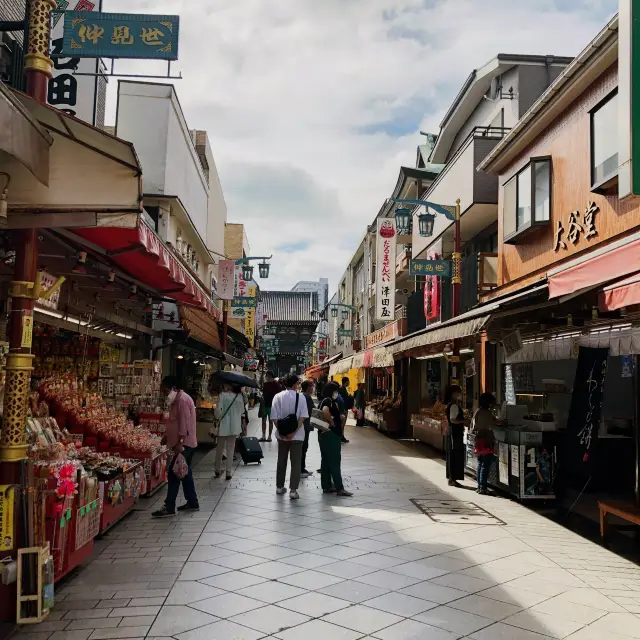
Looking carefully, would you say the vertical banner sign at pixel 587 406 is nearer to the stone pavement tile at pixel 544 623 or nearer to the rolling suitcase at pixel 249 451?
the stone pavement tile at pixel 544 623

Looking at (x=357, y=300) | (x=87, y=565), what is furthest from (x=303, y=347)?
(x=87, y=565)

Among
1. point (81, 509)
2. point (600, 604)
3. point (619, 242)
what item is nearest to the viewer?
point (600, 604)

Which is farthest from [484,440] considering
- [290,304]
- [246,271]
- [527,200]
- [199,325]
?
[290,304]

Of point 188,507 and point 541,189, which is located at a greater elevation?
point 541,189

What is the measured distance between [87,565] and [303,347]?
72.6m

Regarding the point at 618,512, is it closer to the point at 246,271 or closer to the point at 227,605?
the point at 227,605

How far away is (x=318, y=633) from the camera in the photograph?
15.0 ft

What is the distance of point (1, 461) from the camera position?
4.72 meters

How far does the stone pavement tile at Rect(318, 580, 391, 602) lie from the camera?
5.38 m

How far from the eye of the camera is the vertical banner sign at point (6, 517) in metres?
4.63

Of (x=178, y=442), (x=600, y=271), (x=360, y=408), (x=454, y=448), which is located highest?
(x=600, y=271)

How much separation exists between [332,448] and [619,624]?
5.82 m

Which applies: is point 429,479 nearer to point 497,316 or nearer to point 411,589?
point 497,316

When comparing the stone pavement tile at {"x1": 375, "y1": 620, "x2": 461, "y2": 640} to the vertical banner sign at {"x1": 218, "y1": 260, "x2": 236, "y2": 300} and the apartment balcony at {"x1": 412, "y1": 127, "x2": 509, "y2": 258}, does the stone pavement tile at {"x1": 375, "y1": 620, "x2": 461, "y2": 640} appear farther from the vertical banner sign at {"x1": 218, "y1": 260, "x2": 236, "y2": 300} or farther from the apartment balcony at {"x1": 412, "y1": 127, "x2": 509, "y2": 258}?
the vertical banner sign at {"x1": 218, "y1": 260, "x2": 236, "y2": 300}
